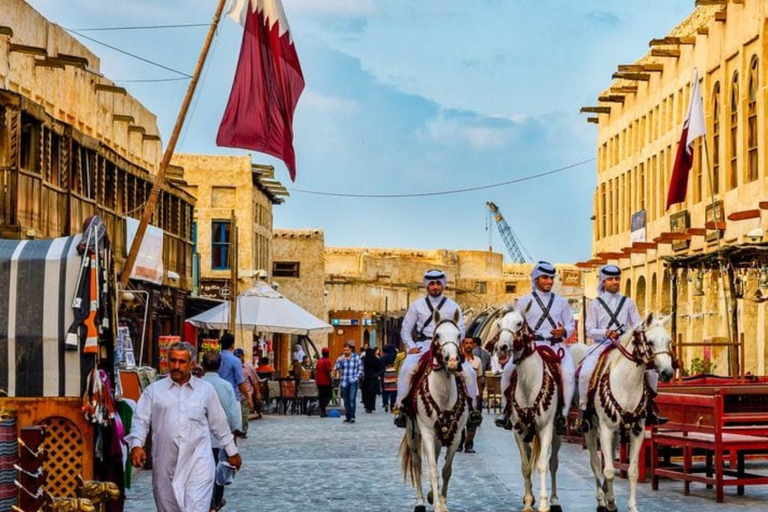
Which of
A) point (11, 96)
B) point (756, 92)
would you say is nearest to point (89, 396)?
point (11, 96)

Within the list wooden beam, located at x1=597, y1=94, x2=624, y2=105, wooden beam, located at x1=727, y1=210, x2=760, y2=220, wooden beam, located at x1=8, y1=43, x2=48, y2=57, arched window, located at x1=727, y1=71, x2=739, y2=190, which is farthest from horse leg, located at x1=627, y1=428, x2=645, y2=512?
wooden beam, located at x1=597, y1=94, x2=624, y2=105

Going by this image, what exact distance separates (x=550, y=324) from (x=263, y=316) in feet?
76.4

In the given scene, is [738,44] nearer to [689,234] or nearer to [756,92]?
[756,92]

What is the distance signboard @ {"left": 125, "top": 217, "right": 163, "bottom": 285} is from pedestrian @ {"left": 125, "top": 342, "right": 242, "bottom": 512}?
801 inches

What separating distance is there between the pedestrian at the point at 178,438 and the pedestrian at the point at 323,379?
83.1ft

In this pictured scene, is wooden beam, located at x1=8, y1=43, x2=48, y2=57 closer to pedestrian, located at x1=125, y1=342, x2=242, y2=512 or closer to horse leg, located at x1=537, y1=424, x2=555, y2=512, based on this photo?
horse leg, located at x1=537, y1=424, x2=555, y2=512

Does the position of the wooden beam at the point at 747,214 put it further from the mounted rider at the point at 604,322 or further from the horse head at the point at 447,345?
the horse head at the point at 447,345

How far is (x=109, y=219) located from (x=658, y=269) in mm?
24696

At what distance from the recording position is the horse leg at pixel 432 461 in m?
15.2

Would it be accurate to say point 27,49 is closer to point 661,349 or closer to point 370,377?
point 370,377

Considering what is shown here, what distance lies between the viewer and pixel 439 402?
51.3 feet

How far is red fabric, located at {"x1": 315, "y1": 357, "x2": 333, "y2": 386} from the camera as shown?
→ 37088 mm

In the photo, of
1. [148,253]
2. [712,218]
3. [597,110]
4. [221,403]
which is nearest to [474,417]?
[221,403]

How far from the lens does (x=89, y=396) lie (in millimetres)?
11836
